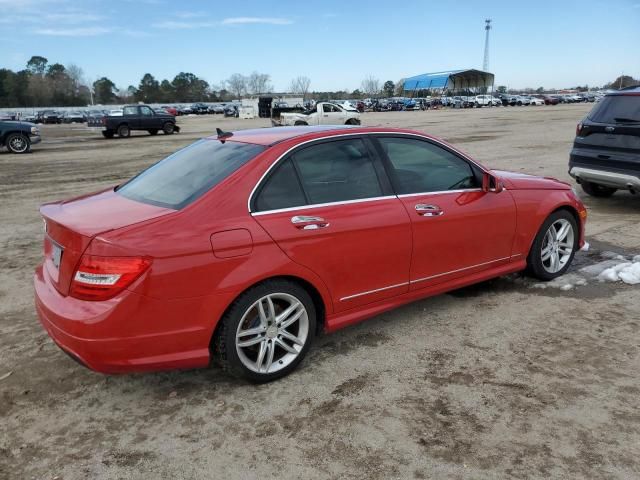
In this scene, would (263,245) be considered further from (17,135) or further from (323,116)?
(323,116)

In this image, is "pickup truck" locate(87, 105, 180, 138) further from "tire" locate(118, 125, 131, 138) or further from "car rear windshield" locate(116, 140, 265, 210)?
"car rear windshield" locate(116, 140, 265, 210)

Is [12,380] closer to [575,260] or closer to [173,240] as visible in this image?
[173,240]

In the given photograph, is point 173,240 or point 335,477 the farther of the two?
point 173,240

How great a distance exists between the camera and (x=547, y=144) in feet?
60.5

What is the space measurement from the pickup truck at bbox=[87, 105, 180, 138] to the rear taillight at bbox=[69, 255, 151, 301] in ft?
92.6

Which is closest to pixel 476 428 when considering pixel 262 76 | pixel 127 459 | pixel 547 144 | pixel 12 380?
pixel 127 459

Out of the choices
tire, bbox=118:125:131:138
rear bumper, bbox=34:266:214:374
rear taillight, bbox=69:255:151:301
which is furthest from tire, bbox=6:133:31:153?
rear taillight, bbox=69:255:151:301

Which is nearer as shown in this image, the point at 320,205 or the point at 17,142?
the point at 320,205

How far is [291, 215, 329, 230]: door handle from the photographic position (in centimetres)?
344

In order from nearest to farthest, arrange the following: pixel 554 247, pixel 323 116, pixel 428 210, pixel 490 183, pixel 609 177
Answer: pixel 428 210
pixel 490 183
pixel 554 247
pixel 609 177
pixel 323 116

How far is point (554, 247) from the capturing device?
17.1ft

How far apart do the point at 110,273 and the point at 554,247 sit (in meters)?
4.10

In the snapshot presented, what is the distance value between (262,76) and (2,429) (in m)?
160

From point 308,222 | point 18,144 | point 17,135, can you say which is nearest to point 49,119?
point 18,144
